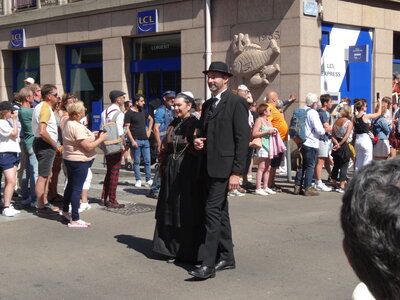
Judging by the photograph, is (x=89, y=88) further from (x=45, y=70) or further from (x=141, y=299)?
(x=141, y=299)

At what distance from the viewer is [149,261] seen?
6.01 m

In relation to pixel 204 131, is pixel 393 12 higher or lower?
higher

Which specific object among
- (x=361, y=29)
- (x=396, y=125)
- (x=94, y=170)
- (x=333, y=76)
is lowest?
(x=94, y=170)

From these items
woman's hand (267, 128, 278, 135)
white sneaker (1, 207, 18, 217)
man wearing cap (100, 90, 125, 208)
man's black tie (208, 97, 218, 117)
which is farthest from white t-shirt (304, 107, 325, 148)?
white sneaker (1, 207, 18, 217)

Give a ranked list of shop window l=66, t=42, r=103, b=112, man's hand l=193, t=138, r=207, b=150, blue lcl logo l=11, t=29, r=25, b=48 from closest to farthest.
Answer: man's hand l=193, t=138, r=207, b=150, shop window l=66, t=42, r=103, b=112, blue lcl logo l=11, t=29, r=25, b=48

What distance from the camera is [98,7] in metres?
17.8

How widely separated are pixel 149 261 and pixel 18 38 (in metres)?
16.6

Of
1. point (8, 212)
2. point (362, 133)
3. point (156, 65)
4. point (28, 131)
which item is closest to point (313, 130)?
point (362, 133)

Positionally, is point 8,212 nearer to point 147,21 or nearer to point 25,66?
point 147,21

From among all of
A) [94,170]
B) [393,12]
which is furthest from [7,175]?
[393,12]

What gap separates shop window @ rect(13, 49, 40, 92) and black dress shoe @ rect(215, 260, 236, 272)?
649 inches

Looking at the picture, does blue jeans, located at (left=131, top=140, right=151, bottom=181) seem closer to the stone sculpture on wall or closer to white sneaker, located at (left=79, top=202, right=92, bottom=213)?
white sneaker, located at (left=79, top=202, right=92, bottom=213)

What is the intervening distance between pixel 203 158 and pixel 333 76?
33.3ft

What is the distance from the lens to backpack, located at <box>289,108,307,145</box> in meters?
10.3
